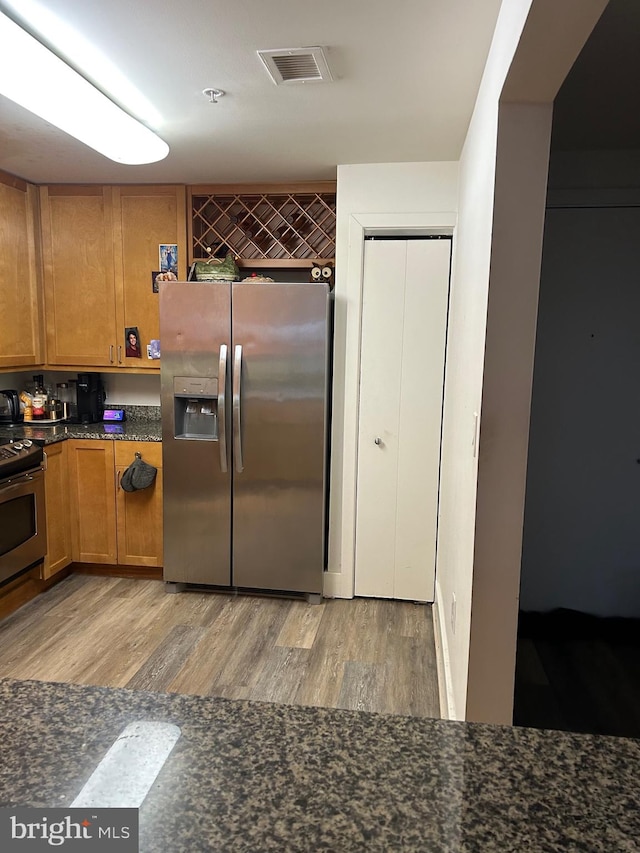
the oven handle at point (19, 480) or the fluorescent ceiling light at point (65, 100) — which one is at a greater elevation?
the fluorescent ceiling light at point (65, 100)

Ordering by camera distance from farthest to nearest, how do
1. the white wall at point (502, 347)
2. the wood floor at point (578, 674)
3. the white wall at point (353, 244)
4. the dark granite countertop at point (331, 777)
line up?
the white wall at point (353, 244) → the wood floor at point (578, 674) → the white wall at point (502, 347) → the dark granite countertop at point (331, 777)

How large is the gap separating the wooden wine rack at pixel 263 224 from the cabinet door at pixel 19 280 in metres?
0.97

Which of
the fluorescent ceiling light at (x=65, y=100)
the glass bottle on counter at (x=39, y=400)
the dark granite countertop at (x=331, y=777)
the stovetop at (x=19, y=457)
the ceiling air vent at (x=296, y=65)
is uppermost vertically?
the ceiling air vent at (x=296, y=65)

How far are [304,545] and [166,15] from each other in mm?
2441

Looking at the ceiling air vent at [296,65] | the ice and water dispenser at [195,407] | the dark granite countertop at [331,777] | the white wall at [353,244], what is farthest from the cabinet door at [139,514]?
the dark granite countertop at [331,777]

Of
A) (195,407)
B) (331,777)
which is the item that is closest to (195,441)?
(195,407)

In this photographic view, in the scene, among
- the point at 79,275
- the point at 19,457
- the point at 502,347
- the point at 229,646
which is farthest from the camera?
the point at 79,275

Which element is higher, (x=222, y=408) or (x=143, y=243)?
(x=143, y=243)

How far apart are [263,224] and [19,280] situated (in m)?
1.45

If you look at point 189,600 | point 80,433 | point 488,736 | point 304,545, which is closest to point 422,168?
point 304,545

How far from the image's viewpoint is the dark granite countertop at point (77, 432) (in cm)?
338

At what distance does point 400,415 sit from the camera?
3314 mm

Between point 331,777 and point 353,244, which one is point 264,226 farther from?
point 331,777

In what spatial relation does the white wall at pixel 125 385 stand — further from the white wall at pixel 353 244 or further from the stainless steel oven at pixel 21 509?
the white wall at pixel 353 244
